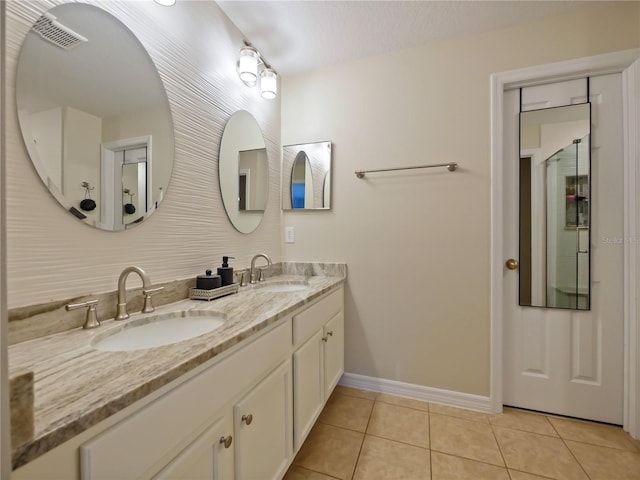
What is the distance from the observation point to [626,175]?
1.54 meters

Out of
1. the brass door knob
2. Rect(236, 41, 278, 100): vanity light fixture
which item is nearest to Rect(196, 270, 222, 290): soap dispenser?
Rect(236, 41, 278, 100): vanity light fixture

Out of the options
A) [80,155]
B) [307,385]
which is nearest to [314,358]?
[307,385]

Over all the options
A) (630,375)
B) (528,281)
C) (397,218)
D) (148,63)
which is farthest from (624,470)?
(148,63)

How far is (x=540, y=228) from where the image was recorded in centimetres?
172

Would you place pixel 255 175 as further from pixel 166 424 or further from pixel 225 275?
pixel 166 424

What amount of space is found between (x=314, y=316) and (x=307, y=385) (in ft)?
1.08

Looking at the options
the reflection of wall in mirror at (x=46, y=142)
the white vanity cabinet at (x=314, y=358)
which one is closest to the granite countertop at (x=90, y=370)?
the white vanity cabinet at (x=314, y=358)

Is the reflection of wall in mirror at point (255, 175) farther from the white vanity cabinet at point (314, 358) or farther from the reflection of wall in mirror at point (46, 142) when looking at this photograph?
the reflection of wall in mirror at point (46, 142)

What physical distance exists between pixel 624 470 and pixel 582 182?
146cm

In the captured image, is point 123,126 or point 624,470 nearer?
point 123,126

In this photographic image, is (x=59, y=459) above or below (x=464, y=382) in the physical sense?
above

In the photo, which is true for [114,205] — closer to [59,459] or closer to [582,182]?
[59,459]

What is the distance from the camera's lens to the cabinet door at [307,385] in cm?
125

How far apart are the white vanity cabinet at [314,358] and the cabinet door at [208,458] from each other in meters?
0.45
